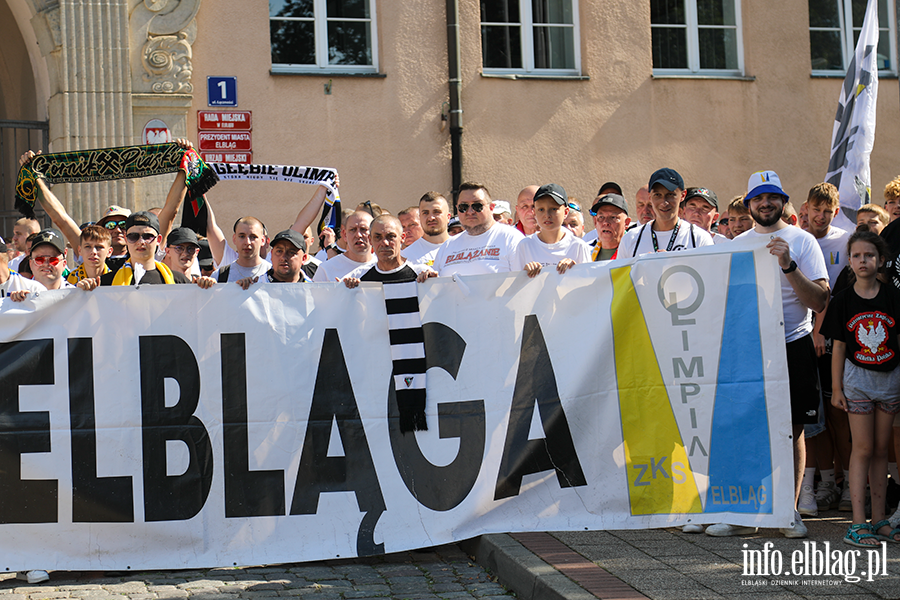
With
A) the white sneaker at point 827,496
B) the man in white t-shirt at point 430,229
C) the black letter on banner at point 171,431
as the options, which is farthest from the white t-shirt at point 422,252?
the white sneaker at point 827,496

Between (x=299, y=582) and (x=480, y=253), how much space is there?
2.40m

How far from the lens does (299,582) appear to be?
5449 mm

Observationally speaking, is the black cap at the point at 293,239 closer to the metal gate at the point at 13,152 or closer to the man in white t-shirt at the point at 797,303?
the man in white t-shirt at the point at 797,303

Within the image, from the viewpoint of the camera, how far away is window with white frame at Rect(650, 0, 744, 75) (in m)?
14.1

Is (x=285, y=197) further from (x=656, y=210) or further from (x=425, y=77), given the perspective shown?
(x=656, y=210)

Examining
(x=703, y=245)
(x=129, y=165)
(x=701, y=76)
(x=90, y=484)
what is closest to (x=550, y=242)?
(x=703, y=245)

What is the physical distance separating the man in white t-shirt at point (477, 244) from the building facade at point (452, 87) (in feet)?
19.3

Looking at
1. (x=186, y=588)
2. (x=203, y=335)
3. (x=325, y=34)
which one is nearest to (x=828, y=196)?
(x=203, y=335)

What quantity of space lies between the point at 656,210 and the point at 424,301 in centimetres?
154

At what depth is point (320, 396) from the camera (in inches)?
234

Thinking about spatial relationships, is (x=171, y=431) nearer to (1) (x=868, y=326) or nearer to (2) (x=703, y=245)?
(2) (x=703, y=245)

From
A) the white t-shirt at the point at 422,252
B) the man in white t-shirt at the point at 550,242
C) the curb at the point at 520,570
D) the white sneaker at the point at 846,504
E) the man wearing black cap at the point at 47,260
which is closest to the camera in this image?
the curb at the point at 520,570

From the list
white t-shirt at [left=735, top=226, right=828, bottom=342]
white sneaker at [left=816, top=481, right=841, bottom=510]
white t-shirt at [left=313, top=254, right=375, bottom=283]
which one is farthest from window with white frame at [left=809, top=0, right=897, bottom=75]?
white t-shirt at [left=313, top=254, right=375, bottom=283]

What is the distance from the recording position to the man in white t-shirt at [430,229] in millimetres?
7570
